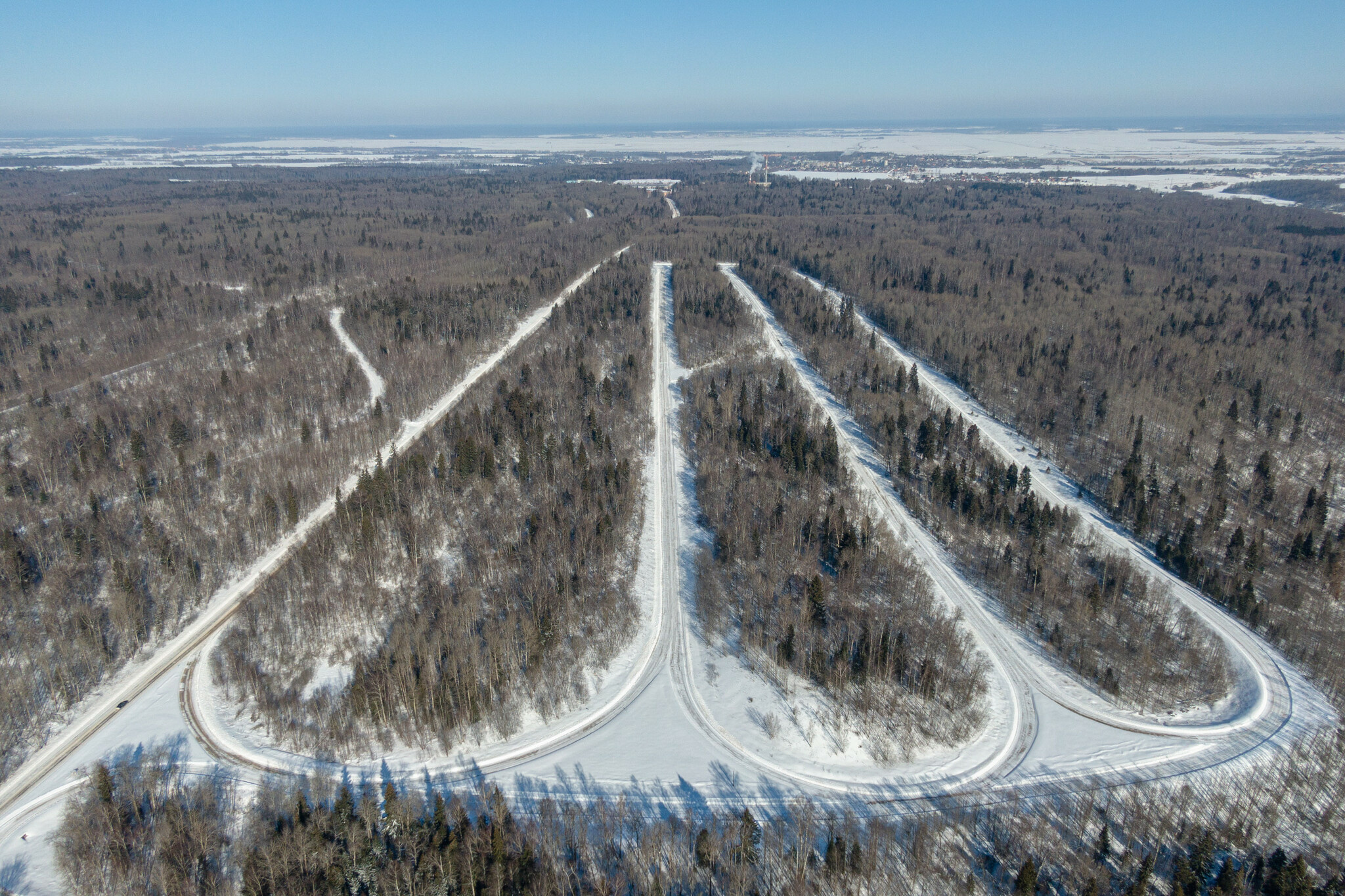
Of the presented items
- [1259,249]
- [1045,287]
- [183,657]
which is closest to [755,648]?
[183,657]

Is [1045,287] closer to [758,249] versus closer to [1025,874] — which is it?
[758,249]

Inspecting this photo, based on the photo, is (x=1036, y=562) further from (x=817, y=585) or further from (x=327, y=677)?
(x=327, y=677)

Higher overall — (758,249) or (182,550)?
(758,249)

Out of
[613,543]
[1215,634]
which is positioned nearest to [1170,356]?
[1215,634]

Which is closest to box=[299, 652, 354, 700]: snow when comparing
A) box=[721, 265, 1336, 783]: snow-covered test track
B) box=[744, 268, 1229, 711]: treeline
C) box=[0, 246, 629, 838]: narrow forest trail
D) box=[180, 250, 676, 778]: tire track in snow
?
box=[180, 250, 676, 778]: tire track in snow

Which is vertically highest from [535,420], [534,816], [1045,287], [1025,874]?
[1045,287]

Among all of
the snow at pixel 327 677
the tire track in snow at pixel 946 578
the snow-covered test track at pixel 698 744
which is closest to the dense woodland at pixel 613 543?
the snow at pixel 327 677

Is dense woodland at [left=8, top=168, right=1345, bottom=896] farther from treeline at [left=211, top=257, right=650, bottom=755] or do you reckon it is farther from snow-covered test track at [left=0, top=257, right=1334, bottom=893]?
snow-covered test track at [left=0, top=257, right=1334, bottom=893]
